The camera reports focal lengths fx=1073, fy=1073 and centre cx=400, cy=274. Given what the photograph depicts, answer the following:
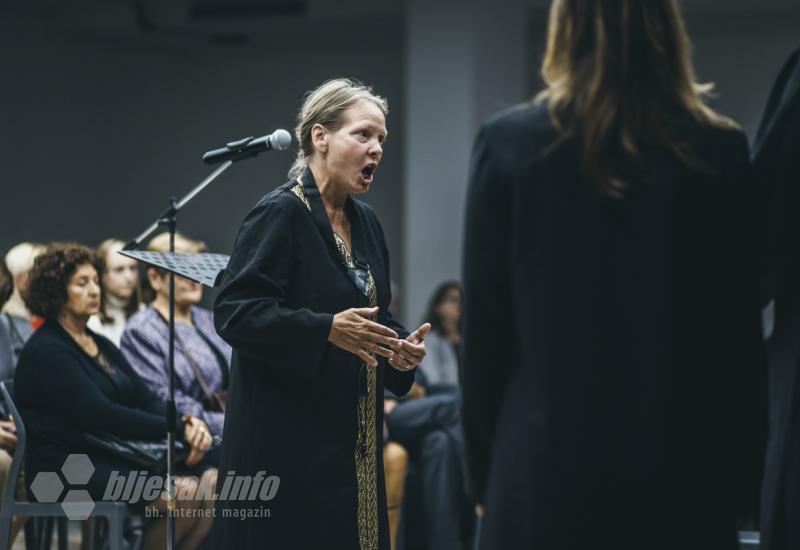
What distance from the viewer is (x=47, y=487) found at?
122 inches

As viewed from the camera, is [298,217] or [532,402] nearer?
[532,402]

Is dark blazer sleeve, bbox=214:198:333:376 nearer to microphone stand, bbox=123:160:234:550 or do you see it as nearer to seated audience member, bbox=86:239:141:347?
microphone stand, bbox=123:160:234:550

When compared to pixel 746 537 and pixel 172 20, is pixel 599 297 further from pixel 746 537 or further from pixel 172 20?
pixel 172 20

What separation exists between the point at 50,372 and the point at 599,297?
2.26 metres

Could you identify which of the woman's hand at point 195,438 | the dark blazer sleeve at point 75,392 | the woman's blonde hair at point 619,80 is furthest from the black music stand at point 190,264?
the woman's blonde hair at point 619,80

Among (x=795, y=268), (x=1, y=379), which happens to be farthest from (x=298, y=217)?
(x=1, y=379)

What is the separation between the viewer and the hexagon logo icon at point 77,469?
316 centimetres

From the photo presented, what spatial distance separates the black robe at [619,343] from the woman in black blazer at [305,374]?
0.67 meters

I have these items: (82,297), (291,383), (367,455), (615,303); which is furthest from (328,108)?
(82,297)

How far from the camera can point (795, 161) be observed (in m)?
1.54

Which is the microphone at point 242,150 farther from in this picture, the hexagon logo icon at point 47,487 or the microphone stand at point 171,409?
the hexagon logo icon at point 47,487

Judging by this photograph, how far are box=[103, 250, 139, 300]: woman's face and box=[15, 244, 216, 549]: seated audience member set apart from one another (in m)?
1.13

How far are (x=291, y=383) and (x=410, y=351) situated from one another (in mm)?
246

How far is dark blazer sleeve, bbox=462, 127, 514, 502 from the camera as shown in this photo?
1427 millimetres
